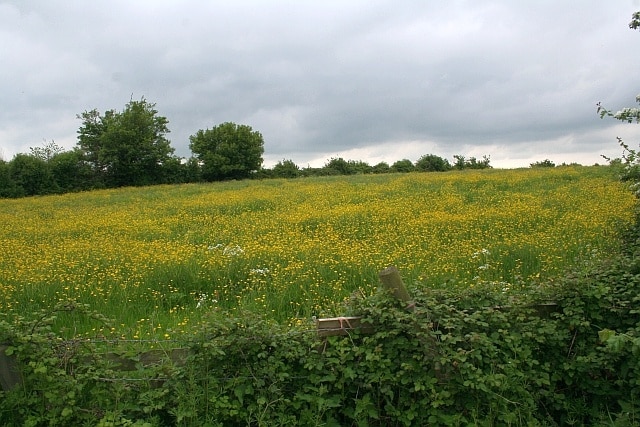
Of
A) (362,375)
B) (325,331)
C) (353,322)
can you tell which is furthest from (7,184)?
(362,375)

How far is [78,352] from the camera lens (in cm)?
441

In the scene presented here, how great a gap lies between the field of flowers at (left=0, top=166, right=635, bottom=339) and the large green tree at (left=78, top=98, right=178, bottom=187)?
3907 cm

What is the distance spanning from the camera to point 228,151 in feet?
218

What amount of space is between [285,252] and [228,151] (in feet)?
192

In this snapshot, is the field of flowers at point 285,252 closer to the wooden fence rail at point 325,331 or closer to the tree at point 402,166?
the wooden fence rail at point 325,331

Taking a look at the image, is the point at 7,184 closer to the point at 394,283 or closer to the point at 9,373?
the point at 9,373

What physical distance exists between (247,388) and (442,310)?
6.16ft

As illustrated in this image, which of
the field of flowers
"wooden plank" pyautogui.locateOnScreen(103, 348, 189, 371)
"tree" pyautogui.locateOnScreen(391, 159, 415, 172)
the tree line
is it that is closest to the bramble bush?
"wooden plank" pyautogui.locateOnScreen(103, 348, 189, 371)

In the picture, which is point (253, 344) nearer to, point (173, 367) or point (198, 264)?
point (173, 367)

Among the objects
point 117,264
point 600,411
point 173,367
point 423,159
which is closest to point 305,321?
point 173,367

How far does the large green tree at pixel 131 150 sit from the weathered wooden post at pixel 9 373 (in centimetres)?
5336

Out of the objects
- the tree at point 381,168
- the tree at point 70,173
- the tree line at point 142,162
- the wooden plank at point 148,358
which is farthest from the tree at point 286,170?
the wooden plank at point 148,358

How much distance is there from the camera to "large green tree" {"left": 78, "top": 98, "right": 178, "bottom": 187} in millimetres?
55188

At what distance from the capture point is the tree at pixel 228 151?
6506cm
